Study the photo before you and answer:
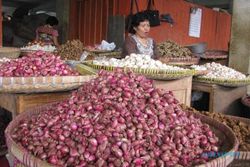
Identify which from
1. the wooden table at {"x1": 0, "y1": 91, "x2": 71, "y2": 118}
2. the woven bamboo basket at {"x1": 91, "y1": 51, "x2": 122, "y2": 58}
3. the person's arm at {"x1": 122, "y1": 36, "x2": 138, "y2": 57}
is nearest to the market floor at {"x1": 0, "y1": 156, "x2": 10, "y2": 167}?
the wooden table at {"x1": 0, "y1": 91, "x2": 71, "y2": 118}

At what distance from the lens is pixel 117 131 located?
133 centimetres

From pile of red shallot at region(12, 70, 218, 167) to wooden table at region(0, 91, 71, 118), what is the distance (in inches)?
17.1

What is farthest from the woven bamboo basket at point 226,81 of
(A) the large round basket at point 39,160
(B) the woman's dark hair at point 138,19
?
(A) the large round basket at point 39,160

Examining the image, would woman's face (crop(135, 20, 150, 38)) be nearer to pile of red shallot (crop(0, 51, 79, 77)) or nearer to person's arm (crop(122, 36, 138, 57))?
person's arm (crop(122, 36, 138, 57))

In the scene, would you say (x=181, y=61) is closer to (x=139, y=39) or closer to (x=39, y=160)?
(x=139, y=39)

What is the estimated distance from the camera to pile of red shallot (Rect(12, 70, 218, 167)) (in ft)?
4.12

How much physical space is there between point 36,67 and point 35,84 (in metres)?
0.18

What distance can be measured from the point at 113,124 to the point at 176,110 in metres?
0.37

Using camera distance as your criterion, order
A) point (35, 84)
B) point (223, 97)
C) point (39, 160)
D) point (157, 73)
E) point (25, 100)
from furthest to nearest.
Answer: point (223, 97), point (157, 73), point (25, 100), point (35, 84), point (39, 160)

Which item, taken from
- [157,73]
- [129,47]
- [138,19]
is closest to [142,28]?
[138,19]

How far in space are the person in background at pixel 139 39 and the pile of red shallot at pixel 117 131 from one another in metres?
2.31

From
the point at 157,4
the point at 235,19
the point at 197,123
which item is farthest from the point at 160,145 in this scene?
the point at 157,4

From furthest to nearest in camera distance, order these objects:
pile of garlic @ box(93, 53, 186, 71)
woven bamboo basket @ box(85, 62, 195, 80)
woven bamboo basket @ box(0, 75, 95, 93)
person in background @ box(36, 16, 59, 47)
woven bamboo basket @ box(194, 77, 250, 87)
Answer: person in background @ box(36, 16, 59, 47), woven bamboo basket @ box(194, 77, 250, 87), pile of garlic @ box(93, 53, 186, 71), woven bamboo basket @ box(85, 62, 195, 80), woven bamboo basket @ box(0, 75, 95, 93)

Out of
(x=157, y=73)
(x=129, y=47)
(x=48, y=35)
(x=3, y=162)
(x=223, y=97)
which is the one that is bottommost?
(x=3, y=162)
